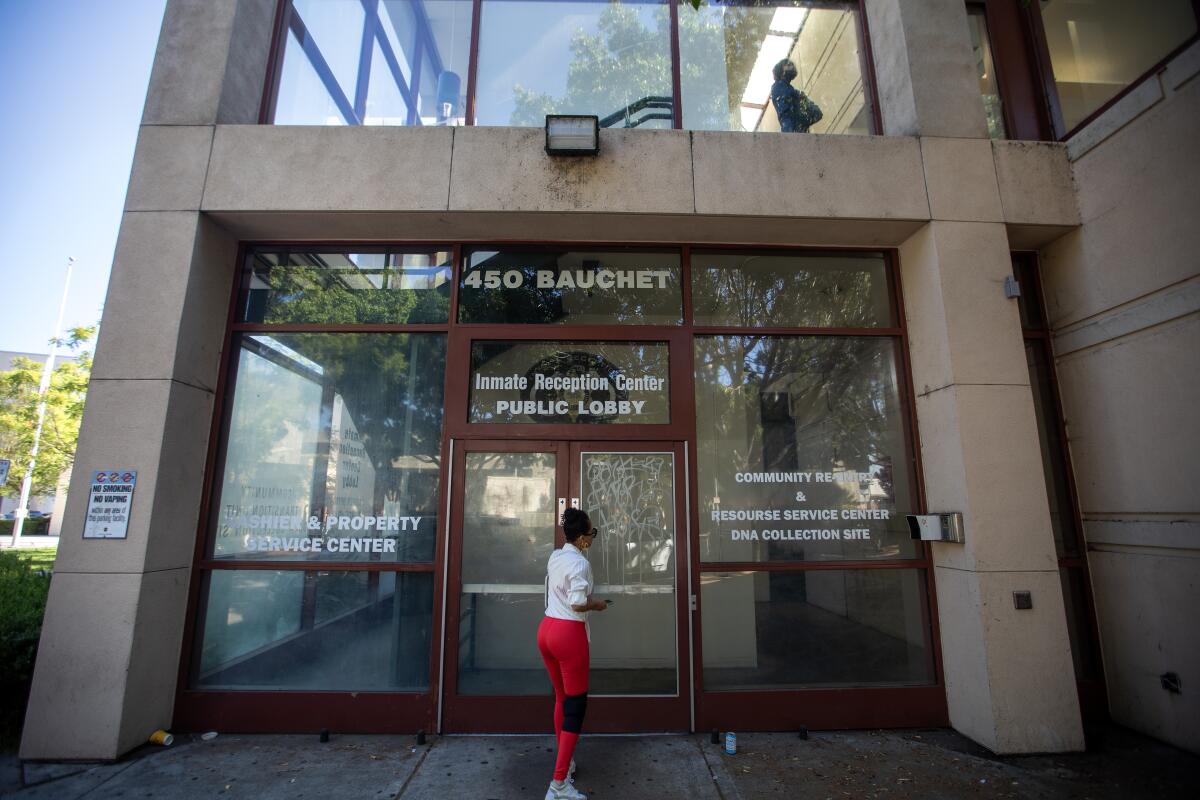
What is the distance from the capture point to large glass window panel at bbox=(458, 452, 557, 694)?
4.88 metres

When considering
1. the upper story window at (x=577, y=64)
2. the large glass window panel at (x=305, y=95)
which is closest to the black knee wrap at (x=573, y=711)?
the upper story window at (x=577, y=64)

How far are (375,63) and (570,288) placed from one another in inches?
143

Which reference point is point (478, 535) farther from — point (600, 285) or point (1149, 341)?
point (1149, 341)

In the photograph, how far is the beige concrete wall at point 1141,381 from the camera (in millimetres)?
4402

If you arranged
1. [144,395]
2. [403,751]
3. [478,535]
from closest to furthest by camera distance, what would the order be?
[403,751] → [144,395] → [478,535]

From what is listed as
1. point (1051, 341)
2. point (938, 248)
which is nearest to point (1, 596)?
point (938, 248)

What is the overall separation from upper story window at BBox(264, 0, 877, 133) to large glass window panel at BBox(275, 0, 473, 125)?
0.04 ft

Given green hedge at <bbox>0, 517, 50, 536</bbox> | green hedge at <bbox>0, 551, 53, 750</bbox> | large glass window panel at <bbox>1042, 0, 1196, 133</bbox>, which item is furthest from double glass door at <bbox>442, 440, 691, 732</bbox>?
green hedge at <bbox>0, 517, 50, 536</bbox>

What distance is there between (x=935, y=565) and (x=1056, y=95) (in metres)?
5.07

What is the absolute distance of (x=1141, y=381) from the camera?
473 cm

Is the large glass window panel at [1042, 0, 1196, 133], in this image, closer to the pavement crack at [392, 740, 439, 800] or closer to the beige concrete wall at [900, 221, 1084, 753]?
the beige concrete wall at [900, 221, 1084, 753]

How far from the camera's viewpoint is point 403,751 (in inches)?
173

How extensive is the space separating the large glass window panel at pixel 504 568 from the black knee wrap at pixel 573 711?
4.12 ft

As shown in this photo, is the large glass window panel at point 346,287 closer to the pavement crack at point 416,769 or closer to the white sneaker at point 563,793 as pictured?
the pavement crack at point 416,769
